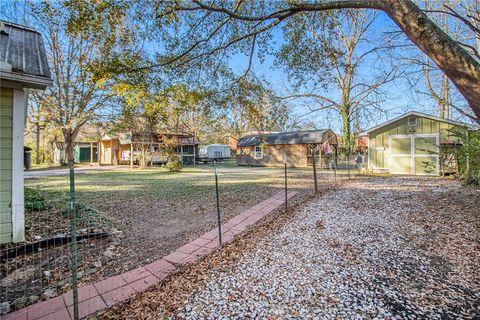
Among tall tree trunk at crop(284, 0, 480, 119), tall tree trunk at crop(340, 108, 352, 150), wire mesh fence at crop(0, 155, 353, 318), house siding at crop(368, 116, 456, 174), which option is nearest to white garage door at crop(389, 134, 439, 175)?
house siding at crop(368, 116, 456, 174)

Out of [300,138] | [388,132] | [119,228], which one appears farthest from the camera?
[300,138]

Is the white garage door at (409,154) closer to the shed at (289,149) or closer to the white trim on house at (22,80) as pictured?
the shed at (289,149)

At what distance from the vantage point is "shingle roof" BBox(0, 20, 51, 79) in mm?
3508

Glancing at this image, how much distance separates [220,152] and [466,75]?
30185 mm

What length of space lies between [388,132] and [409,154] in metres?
1.60

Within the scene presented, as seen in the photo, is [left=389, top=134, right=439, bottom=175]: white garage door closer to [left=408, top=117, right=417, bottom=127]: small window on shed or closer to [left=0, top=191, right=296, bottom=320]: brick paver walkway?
[left=408, top=117, right=417, bottom=127]: small window on shed

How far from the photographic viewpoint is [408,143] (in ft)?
42.9

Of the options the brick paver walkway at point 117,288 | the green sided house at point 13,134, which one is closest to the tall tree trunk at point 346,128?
the brick paver walkway at point 117,288

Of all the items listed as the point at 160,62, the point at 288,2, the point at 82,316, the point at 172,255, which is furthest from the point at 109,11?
the point at 82,316

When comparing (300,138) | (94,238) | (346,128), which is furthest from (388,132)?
(94,238)

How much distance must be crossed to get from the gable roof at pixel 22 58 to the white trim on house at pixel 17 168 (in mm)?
337

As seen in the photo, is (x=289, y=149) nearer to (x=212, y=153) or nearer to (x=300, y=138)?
(x=300, y=138)

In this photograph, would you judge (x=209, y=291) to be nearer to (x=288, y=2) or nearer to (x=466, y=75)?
(x=466, y=75)

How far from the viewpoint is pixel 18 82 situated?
350 cm
